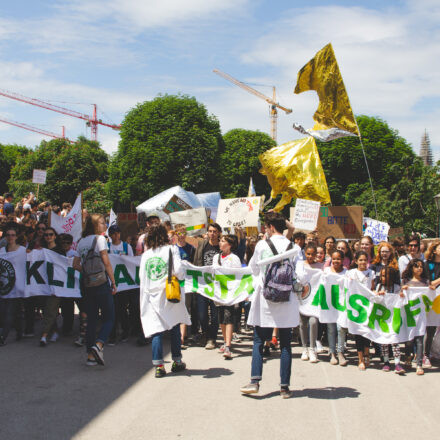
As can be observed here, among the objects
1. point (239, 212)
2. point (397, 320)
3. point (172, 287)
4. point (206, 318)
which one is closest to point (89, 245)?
point (172, 287)

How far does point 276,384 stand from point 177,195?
894 cm

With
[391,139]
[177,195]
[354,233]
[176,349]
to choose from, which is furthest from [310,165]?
[391,139]

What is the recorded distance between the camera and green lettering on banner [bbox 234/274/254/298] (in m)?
7.73

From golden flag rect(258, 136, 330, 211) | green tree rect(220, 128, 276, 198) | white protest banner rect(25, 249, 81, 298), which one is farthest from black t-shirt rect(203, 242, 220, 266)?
green tree rect(220, 128, 276, 198)

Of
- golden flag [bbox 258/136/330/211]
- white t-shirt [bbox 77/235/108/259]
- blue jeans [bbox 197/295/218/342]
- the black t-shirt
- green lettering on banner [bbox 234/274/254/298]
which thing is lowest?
blue jeans [bbox 197/295/218/342]

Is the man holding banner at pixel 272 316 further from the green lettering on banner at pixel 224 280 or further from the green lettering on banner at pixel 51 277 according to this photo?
the green lettering on banner at pixel 51 277

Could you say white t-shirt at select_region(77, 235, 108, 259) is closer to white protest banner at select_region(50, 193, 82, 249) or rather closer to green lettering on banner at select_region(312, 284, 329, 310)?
green lettering on banner at select_region(312, 284, 329, 310)

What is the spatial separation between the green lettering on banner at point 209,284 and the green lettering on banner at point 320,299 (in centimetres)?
152

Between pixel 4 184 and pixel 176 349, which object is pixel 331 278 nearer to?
pixel 176 349

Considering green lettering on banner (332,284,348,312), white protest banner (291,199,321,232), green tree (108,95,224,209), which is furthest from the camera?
green tree (108,95,224,209)

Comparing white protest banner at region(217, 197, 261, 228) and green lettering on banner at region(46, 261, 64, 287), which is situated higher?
white protest banner at region(217, 197, 261, 228)

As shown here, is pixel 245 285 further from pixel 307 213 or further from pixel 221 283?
pixel 307 213

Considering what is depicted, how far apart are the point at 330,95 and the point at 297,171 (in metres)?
2.10

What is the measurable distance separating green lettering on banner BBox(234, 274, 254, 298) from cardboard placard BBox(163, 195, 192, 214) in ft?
19.3
